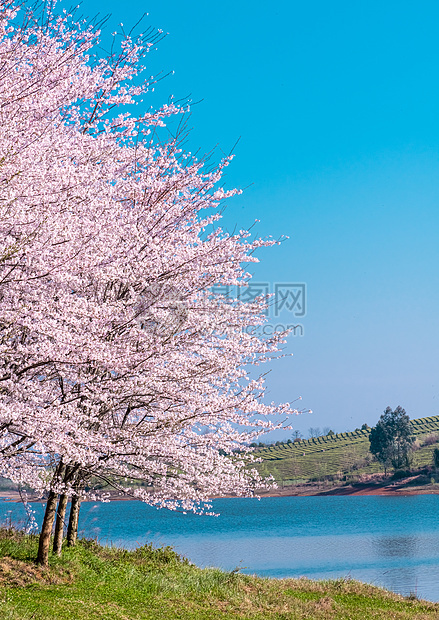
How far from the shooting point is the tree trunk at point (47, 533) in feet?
36.6

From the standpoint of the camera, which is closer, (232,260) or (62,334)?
(62,334)

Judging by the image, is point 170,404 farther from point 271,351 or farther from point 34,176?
point 34,176

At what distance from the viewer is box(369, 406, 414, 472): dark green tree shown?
306ft

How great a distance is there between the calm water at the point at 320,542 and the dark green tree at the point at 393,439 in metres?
38.4

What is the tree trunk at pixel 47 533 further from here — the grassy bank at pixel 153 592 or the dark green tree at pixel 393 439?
the dark green tree at pixel 393 439

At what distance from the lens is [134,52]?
1104cm

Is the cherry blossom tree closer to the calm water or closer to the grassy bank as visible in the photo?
the grassy bank

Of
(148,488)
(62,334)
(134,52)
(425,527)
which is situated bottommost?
(425,527)

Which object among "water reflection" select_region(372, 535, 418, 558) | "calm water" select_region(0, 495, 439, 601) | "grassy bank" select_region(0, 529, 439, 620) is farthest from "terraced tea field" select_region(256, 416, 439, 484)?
"grassy bank" select_region(0, 529, 439, 620)

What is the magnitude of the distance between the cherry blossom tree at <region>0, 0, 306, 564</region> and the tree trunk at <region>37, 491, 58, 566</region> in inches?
1.1

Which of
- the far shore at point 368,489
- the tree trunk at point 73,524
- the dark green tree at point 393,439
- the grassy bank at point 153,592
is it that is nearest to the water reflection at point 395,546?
the grassy bank at point 153,592

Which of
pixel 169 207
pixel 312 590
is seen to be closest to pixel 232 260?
pixel 169 207

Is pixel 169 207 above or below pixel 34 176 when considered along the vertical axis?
above

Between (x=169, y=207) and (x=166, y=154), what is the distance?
1.59 m
